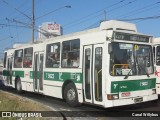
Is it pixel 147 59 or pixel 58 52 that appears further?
pixel 58 52

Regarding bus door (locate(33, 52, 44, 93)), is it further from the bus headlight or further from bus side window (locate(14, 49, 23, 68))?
the bus headlight

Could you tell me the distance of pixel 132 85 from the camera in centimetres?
1247

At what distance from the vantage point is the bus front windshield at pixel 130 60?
12.1 m

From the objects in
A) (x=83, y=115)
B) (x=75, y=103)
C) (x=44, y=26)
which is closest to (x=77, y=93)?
(x=75, y=103)

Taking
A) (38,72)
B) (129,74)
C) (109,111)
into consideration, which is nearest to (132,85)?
(129,74)

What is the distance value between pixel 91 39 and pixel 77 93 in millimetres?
2231

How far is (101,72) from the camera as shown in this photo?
12273 millimetres

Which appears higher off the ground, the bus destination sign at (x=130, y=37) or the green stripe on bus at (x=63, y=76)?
the bus destination sign at (x=130, y=37)

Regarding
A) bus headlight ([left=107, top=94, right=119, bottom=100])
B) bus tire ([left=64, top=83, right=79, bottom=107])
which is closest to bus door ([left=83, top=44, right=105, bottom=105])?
bus headlight ([left=107, top=94, right=119, bottom=100])

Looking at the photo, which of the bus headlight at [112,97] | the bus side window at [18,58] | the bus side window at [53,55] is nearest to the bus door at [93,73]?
the bus headlight at [112,97]

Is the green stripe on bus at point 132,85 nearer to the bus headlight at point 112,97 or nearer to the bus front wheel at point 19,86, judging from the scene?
the bus headlight at point 112,97

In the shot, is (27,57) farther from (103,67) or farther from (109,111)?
(103,67)

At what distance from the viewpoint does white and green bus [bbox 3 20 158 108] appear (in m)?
12.1

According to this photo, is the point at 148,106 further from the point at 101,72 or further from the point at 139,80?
the point at 101,72
